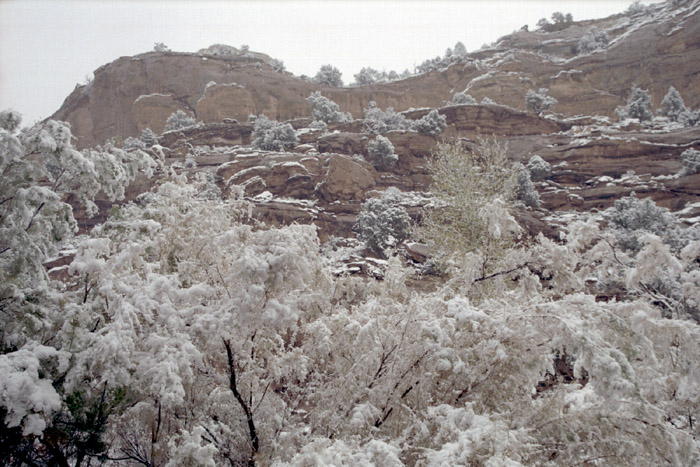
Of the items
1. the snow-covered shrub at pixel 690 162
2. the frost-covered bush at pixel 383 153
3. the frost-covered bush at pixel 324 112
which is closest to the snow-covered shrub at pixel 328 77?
the frost-covered bush at pixel 324 112

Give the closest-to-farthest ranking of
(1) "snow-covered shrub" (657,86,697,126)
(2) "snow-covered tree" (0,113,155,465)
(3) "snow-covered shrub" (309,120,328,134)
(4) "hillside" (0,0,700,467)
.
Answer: (2) "snow-covered tree" (0,113,155,465)
(4) "hillside" (0,0,700,467)
(1) "snow-covered shrub" (657,86,697,126)
(3) "snow-covered shrub" (309,120,328,134)

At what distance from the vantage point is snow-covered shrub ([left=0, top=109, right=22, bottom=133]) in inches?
162

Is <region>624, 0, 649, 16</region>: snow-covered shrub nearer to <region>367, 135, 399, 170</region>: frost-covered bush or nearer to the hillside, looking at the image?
<region>367, 135, 399, 170</region>: frost-covered bush

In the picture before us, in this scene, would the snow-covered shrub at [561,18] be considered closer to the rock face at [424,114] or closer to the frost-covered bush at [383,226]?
the rock face at [424,114]

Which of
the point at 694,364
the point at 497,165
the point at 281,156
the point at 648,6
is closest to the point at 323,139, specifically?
the point at 281,156

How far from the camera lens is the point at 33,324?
3.54 meters

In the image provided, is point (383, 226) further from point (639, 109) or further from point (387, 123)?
point (639, 109)

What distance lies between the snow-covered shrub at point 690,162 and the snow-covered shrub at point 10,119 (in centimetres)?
3490

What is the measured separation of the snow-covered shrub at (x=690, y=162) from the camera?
2645 cm

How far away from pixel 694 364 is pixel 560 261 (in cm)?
239

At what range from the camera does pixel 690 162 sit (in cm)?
2652

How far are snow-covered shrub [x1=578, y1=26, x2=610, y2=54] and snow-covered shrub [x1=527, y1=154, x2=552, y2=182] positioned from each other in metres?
35.5

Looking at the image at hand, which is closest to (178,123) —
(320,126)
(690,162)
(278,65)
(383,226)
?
(320,126)

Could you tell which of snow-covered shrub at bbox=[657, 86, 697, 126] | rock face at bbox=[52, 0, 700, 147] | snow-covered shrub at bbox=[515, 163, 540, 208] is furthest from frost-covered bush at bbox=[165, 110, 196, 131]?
snow-covered shrub at bbox=[657, 86, 697, 126]
